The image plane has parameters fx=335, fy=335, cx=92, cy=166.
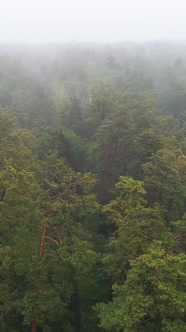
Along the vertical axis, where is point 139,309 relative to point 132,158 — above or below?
below

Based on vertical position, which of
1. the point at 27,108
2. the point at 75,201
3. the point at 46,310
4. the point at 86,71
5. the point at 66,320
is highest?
the point at 86,71

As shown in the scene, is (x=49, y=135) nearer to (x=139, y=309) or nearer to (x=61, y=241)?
(x=61, y=241)

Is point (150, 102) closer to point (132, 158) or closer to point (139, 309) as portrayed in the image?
point (132, 158)

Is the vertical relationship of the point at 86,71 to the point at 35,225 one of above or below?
above

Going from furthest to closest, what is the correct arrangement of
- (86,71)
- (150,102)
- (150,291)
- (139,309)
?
(86,71), (150,102), (150,291), (139,309)

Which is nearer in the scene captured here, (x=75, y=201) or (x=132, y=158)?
(x=75, y=201)

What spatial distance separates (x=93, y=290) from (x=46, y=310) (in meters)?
5.23

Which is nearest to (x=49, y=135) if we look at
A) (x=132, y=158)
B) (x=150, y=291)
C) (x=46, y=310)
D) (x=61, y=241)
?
(x=132, y=158)

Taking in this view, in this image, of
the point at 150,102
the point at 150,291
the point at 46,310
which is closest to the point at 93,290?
the point at 46,310

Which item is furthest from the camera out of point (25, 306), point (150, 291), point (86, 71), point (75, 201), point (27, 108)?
point (86, 71)

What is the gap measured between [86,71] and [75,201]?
8194cm

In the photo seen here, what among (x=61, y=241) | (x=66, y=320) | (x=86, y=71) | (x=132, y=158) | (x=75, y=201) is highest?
(x=86, y=71)

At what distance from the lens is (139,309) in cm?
1369

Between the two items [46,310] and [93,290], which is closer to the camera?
[46,310]
